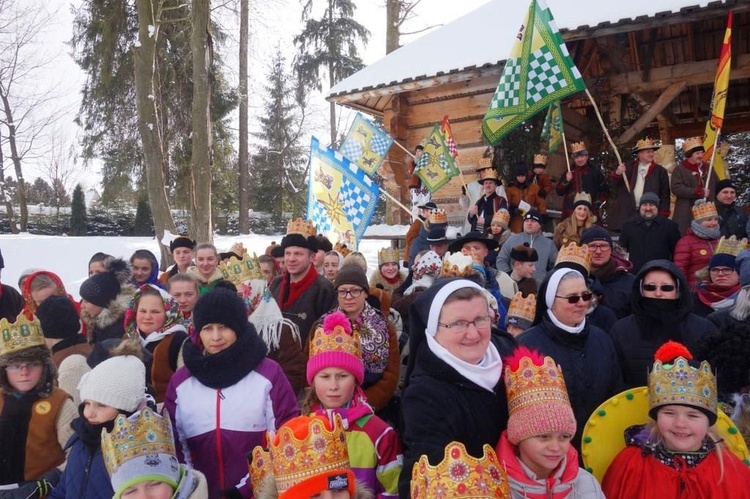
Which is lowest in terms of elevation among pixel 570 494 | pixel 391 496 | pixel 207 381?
pixel 391 496

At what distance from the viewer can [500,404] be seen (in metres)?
2.27

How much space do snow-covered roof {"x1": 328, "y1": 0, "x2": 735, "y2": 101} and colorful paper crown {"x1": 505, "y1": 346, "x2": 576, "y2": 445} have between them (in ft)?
24.9

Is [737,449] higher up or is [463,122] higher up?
[463,122]

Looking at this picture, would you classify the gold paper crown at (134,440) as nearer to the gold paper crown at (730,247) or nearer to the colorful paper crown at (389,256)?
the colorful paper crown at (389,256)

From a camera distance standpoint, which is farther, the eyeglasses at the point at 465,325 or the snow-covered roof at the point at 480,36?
the snow-covered roof at the point at 480,36

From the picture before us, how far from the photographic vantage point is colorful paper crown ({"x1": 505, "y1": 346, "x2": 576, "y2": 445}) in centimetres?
211

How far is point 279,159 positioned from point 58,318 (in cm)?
2782

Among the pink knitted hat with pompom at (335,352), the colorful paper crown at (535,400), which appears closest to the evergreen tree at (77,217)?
the pink knitted hat with pompom at (335,352)

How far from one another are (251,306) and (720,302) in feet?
12.3

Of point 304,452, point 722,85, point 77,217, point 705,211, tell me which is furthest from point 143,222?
point 304,452

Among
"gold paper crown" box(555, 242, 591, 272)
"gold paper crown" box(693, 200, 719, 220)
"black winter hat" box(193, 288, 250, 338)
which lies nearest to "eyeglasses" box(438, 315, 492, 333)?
"black winter hat" box(193, 288, 250, 338)

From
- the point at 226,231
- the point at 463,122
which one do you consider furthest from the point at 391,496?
the point at 226,231

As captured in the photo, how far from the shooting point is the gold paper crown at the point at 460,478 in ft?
5.98

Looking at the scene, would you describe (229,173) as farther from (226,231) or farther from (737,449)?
(737,449)
